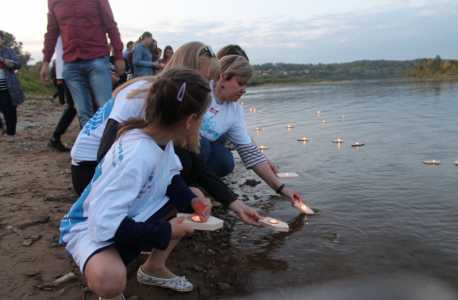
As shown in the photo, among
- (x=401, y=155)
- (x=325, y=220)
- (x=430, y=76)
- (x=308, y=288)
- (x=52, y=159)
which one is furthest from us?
(x=430, y=76)

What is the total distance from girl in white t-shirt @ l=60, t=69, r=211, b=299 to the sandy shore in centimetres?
20

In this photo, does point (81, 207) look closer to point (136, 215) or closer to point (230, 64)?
point (136, 215)

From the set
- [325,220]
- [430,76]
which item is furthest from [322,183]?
[430,76]

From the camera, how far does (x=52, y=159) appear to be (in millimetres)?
4949

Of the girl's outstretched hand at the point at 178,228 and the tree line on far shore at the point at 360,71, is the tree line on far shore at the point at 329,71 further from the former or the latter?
the girl's outstretched hand at the point at 178,228

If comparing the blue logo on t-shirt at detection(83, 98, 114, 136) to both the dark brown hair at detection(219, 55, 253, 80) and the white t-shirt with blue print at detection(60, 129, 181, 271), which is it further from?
the dark brown hair at detection(219, 55, 253, 80)

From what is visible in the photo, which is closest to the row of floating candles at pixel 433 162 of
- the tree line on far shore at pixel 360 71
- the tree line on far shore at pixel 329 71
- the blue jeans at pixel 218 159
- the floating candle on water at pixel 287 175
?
the floating candle on water at pixel 287 175

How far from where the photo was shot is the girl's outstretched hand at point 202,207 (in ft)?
7.04

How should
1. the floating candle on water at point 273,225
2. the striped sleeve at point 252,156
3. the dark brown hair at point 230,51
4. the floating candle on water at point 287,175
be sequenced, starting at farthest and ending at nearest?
the floating candle on water at point 287,175, the dark brown hair at point 230,51, the striped sleeve at point 252,156, the floating candle on water at point 273,225

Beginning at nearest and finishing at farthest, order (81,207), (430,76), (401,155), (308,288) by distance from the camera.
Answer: (81,207) < (308,288) < (401,155) < (430,76)

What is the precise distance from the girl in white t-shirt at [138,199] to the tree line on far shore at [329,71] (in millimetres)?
18993

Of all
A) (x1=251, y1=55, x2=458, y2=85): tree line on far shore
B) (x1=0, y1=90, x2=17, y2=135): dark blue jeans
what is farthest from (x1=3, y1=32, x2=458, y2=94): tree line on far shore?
(x1=0, y1=90, x2=17, y2=135): dark blue jeans

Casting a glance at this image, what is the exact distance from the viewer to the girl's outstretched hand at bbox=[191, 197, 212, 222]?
2146 mm

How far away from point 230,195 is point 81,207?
1.11 metres
